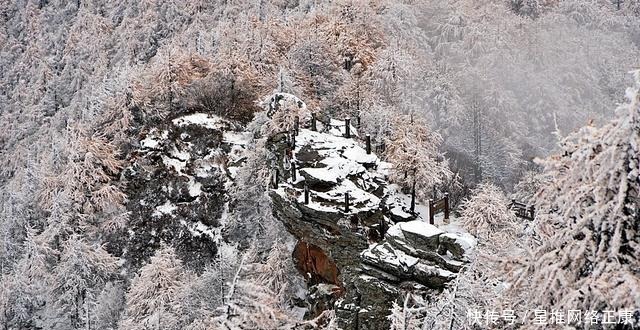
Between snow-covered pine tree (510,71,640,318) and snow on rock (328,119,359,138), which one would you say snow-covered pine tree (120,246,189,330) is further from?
snow-covered pine tree (510,71,640,318)

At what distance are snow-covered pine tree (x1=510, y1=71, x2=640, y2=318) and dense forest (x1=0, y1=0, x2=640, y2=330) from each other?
1.0 inches

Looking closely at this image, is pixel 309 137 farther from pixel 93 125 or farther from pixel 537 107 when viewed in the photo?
pixel 537 107

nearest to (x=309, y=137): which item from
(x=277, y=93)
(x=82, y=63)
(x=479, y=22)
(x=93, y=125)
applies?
(x=277, y=93)

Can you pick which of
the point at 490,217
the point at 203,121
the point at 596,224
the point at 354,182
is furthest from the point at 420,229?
the point at 203,121

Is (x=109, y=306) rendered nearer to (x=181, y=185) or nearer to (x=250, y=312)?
(x=181, y=185)

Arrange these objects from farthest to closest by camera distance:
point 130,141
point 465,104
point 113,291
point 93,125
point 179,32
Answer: point 179,32 → point 465,104 → point 93,125 → point 130,141 → point 113,291

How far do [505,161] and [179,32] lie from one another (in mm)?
67042

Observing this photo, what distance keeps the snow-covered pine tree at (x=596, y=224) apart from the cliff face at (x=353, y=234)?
13.5 metres

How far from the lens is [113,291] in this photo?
111 feet

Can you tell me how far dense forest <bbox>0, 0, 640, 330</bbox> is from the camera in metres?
7.48

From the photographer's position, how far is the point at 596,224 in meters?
6.64

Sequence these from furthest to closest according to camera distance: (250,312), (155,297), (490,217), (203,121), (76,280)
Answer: (203,121) < (76,280) < (155,297) < (490,217) < (250,312)

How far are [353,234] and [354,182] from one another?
3.06m

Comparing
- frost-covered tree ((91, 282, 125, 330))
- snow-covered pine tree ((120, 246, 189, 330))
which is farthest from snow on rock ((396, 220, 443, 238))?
frost-covered tree ((91, 282, 125, 330))
